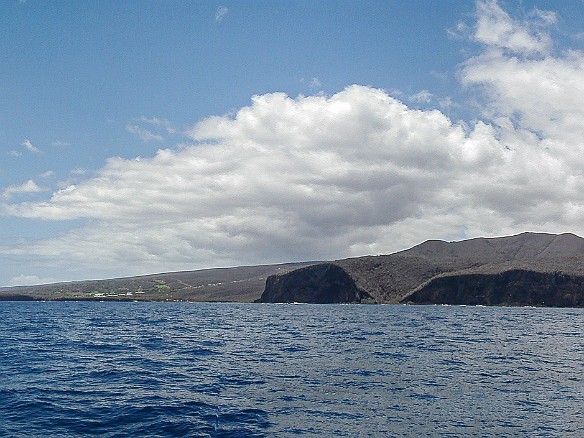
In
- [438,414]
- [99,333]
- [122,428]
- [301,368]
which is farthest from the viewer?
[99,333]

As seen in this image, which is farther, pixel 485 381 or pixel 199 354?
pixel 199 354

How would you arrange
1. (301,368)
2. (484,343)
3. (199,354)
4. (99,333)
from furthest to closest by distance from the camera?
(99,333)
(484,343)
(199,354)
(301,368)

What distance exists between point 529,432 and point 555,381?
55.3ft

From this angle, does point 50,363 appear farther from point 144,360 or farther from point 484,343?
point 484,343

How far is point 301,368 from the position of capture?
46094 millimetres

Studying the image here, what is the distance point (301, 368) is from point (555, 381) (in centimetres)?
1858

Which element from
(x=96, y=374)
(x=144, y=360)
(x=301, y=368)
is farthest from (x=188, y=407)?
(x=144, y=360)

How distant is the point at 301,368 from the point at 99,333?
142 ft

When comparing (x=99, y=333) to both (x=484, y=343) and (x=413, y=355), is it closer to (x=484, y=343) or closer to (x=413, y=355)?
(x=413, y=355)

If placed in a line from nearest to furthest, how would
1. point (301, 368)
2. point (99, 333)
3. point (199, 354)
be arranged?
point (301, 368)
point (199, 354)
point (99, 333)

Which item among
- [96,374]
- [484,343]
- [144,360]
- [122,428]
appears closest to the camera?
[122,428]

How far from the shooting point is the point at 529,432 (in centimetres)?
2794

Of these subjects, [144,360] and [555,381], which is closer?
[555,381]

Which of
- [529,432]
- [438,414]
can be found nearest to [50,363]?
[438,414]
